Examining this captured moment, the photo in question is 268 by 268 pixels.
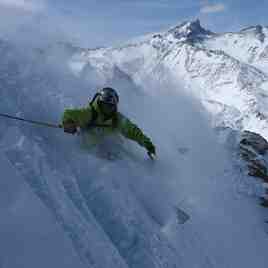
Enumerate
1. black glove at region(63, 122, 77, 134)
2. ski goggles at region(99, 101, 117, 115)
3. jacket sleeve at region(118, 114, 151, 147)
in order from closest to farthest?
black glove at region(63, 122, 77, 134) < ski goggles at region(99, 101, 117, 115) < jacket sleeve at region(118, 114, 151, 147)

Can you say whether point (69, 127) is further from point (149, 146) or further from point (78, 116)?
point (149, 146)

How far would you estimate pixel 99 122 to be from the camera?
8.95m

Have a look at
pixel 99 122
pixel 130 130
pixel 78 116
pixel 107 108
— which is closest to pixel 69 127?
pixel 78 116

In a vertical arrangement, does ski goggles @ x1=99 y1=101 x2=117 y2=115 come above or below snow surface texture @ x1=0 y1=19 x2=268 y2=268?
above

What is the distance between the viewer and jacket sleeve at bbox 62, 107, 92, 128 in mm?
8302

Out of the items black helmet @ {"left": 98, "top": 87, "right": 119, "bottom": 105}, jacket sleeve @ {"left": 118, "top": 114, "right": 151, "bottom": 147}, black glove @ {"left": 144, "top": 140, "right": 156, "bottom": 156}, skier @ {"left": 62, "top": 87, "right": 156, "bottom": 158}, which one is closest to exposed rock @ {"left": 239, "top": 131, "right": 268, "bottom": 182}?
black glove @ {"left": 144, "top": 140, "right": 156, "bottom": 156}

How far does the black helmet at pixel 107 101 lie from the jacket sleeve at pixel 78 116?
1.20ft

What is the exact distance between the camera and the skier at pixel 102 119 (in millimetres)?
8359

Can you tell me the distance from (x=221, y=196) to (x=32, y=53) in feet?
29.7

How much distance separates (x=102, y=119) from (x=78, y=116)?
75 cm

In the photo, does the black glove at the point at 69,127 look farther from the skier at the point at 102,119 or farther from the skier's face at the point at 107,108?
the skier's face at the point at 107,108

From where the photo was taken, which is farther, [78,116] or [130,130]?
[130,130]

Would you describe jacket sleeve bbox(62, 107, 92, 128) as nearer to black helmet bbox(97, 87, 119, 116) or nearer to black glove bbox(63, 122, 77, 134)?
black glove bbox(63, 122, 77, 134)

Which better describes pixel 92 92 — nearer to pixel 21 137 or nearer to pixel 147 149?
pixel 147 149
